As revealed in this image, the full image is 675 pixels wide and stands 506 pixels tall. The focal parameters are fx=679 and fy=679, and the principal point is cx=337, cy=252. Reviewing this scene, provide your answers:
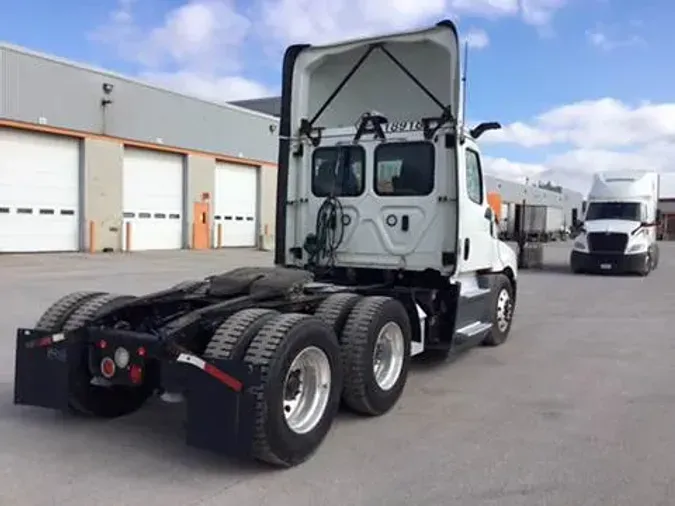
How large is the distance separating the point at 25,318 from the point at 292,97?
562 centimetres

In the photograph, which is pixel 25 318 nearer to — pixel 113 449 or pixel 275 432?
pixel 113 449

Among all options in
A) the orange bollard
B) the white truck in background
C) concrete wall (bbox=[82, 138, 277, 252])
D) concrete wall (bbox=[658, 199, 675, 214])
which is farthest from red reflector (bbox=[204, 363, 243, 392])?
concrete wall (bbox=[658, 199, 675, 214])

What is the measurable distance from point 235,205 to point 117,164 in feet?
27.0

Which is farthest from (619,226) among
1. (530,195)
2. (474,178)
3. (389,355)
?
(530,195)

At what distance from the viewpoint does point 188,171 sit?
30875 mm

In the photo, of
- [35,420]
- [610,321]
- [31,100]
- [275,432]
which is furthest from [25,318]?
[31,100]

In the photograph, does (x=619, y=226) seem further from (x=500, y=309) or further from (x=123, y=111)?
(x=123, y=111)

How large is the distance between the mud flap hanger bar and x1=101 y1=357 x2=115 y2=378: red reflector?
3967 millimetres

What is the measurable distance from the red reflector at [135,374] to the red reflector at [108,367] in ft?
0.65

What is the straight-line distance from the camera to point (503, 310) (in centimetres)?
902

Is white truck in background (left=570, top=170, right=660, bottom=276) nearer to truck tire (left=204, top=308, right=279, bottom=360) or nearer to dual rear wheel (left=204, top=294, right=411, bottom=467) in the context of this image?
dual rear wheel (left=204, top=294, right=411, bottom=467)

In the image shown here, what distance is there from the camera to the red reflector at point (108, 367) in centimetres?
486

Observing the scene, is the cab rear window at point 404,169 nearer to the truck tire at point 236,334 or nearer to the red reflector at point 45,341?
the truck tire at point 236,334

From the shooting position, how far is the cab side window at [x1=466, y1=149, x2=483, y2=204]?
748 centimetres
